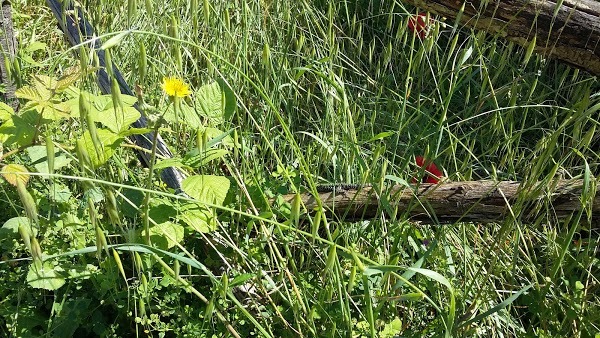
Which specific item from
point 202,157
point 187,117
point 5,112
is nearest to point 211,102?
point 187,117

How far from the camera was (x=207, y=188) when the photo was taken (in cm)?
141

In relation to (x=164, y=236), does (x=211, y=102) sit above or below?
above

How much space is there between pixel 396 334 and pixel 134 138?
86cm

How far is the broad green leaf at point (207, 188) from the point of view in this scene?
54.1 inches

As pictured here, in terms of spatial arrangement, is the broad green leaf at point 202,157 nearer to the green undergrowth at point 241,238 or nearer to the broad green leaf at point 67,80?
the green undergrowth at point 241,238

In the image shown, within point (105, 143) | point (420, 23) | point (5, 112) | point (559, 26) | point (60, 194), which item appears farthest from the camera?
point (420, 23)

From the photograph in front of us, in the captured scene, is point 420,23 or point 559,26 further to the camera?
point 420,23

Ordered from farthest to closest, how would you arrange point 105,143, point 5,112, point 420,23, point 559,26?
1. point 420,23
2. point 559,26
3. point 5,112
4. point 105,143

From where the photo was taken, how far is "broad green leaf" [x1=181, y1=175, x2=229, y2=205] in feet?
4.51

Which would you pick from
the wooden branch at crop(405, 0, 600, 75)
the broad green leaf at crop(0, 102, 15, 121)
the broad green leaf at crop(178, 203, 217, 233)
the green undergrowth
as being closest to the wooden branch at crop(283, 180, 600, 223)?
the green undergrowth

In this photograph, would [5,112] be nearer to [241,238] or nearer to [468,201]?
[241,238]

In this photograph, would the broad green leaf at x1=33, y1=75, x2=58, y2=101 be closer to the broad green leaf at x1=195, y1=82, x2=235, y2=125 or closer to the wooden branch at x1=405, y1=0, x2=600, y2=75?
the broad green leaf at x1=195, y1=82, x2=235, y2=125

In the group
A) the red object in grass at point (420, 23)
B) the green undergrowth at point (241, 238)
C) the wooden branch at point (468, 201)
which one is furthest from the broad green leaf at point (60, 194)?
the red object in grass at point (420, 23)

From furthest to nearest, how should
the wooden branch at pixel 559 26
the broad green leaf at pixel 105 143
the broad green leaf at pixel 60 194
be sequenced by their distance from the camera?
the wooden branch at pixel 559 26 < the broad green leaf at pixel 60 194 < the broad green leaf at pixel 105 143
